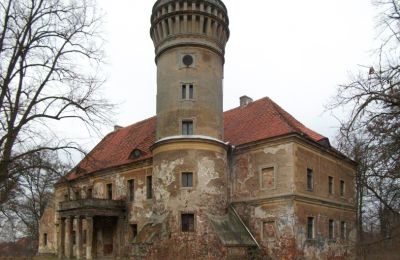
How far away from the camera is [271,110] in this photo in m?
25.4

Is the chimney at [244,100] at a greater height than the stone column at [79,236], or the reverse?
the chimney at [244,100]

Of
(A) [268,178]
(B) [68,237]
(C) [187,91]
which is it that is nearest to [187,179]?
(A) [268,178]

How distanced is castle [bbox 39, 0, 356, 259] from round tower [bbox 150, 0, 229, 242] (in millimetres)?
52

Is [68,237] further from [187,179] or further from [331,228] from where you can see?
[331,228]

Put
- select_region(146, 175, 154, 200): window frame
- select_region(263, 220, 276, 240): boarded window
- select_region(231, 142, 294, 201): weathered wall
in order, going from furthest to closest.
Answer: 1. select_region(146, 175, 154, 200): window frame
2. select_region(231, 142, 294, 201): weathered wall
3. select_region(263, 220, 276, 240): boarded window

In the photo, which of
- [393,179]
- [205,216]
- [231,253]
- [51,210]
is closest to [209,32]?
[205,216]

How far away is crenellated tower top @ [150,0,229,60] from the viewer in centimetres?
2317

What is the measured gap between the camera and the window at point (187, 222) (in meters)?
21.8

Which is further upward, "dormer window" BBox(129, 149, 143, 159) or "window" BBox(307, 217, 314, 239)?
"dormer window" BBox(129, 149, 143, 159)

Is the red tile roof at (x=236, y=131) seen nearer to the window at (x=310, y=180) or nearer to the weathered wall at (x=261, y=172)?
the weathered wall at (x=261, y=172)

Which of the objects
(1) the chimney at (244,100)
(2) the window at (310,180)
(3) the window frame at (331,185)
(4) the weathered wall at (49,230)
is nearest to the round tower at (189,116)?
(2) the window at (310,180)

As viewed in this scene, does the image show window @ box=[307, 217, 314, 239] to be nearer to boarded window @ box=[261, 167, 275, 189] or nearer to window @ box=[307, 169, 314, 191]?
window @ box=[307, 169, 314, 191]

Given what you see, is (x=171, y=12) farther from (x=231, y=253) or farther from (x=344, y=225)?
(x=344, y=225)

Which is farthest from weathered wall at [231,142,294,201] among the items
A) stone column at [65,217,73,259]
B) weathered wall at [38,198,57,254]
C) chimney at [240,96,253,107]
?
weathered wall at [38,198,57,254]
